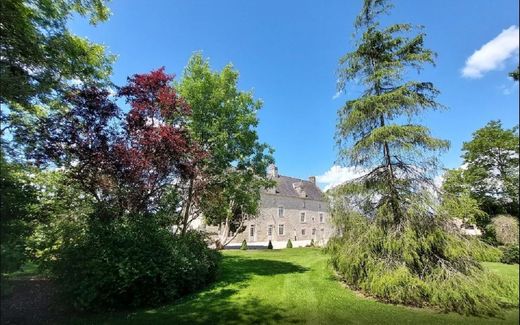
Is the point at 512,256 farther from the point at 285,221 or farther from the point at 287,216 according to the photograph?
the point at 287,216

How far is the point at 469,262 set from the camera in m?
7.20

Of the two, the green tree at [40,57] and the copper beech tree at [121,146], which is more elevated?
the green tree at [40,57]

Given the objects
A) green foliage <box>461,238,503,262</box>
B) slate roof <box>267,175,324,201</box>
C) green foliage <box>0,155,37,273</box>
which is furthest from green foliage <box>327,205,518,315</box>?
slate roof <box>267,175,324,201</box>

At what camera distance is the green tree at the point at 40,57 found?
7322 mm

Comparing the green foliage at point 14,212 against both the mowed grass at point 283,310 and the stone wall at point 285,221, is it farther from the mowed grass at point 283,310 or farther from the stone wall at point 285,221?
the stone wall at point 285,221

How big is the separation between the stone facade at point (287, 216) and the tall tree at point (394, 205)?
81.5 feet

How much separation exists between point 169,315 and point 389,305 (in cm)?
546

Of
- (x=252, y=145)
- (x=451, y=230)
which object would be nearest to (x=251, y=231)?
(x=252, y=145)

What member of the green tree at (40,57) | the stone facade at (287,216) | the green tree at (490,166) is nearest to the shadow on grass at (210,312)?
the green tree at (40,57)

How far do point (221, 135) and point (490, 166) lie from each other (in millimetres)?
21416

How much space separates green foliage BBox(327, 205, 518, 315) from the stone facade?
83.0 ft

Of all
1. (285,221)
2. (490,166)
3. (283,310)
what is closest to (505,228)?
(490,166)

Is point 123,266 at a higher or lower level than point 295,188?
lower

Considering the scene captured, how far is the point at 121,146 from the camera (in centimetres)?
806
